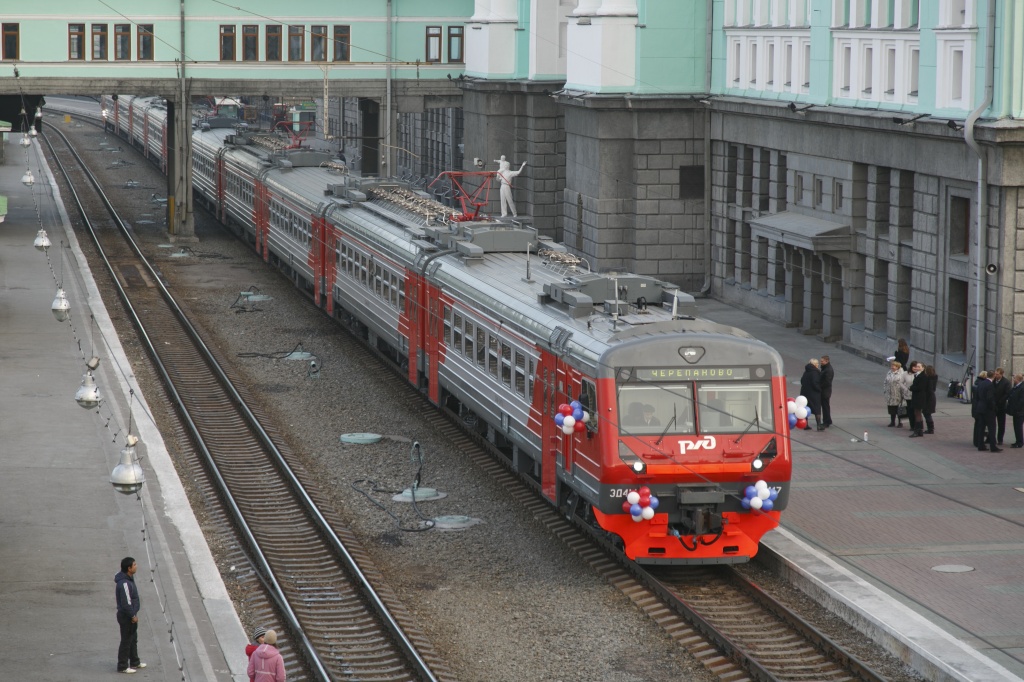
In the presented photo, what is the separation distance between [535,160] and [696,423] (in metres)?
37.1

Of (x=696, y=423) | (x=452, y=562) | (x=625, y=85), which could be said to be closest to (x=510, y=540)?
(x=452, y=562)

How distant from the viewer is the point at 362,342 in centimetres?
3778

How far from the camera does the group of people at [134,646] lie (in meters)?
15.0

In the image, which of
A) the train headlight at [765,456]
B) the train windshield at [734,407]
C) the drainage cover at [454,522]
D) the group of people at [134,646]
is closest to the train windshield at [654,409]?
the train windshield at [734,407]

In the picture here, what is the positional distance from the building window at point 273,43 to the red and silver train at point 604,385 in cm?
2701

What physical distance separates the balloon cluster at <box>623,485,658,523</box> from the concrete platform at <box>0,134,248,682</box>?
460 cm

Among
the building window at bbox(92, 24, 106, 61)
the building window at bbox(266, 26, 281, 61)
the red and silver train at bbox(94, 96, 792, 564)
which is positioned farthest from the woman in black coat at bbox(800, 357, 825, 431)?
the building window at bbox(92, 24, 106, 61)

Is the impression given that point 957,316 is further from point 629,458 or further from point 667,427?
point 629,458

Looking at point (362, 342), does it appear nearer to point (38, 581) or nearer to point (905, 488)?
point (905, 488)

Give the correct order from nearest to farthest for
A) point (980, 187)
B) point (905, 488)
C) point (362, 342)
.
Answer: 1. point (905, 488)
2. point (980, 187)
3. point (362, 342)

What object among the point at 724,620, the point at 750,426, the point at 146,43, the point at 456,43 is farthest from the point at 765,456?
the point at 456,43

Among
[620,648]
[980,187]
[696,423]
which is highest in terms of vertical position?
[980,187]

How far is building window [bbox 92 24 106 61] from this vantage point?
55000 millimetres

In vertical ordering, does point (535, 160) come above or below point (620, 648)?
above
